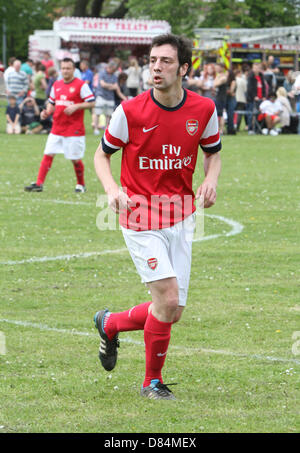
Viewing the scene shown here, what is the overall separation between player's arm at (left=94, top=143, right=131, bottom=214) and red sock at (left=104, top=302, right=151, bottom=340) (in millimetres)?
774

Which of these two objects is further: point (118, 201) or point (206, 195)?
point (206, 195)

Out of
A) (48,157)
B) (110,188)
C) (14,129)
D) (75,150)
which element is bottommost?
(14,129)

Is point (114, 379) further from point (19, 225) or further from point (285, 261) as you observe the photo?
point (19, 225)

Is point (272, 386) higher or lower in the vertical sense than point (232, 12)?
lower

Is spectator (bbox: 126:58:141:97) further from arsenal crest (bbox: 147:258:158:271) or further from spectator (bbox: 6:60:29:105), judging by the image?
arsenal crest (bbox: 147:258:158:271)

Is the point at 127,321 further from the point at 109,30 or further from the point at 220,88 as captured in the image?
the point at 109,30

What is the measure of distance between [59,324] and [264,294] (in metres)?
2.13

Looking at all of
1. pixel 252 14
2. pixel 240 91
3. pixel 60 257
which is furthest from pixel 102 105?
pixel 252 14

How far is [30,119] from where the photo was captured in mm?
29656

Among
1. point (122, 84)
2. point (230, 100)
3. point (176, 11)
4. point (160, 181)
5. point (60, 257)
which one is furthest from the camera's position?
point (176, 11)

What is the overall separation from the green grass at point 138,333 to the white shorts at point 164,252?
73 centimetres

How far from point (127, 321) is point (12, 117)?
23.9 meters
